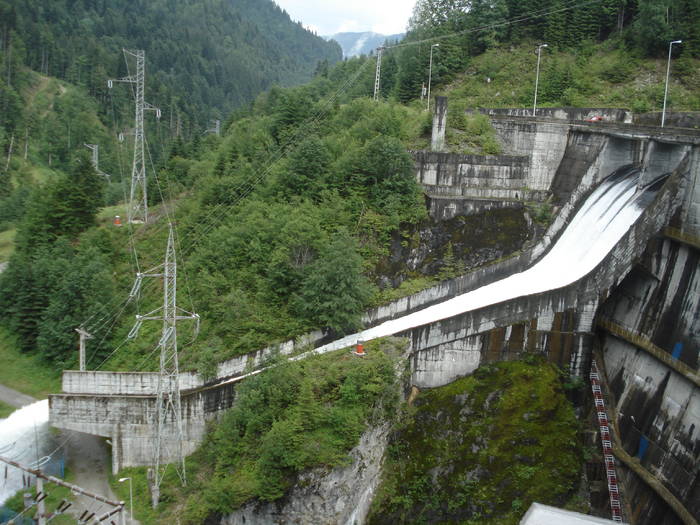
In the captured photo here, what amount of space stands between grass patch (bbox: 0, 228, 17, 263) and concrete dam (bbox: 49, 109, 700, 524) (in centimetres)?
2489

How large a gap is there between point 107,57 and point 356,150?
76742mm

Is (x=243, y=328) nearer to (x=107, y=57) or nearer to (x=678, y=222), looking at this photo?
(x=678, y=222)

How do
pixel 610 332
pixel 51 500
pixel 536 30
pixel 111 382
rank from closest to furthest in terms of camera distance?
pixel 51 500 → pixel 610 332 → pixel 111 382 → pixel 536 30

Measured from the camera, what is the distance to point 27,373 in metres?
31.3

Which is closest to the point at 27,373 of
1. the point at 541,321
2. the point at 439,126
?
the point at 439,126

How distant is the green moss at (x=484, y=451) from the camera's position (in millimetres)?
20594

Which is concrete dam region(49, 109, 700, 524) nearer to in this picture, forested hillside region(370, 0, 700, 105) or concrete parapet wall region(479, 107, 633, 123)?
concrete parapet wall region(479, 107, 633, 123)

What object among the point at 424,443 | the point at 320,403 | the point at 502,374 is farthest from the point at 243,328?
the point at 502,374

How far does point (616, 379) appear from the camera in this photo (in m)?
22.6

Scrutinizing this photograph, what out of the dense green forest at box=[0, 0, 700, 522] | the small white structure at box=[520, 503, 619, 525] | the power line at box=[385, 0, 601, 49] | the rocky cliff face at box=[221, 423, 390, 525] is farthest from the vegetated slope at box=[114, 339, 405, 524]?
the power line at box=[385, 0, 601, 49]

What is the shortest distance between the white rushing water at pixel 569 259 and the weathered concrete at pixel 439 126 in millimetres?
7860

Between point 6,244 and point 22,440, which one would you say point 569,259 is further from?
point 6,244

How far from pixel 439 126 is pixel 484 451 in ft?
56.2

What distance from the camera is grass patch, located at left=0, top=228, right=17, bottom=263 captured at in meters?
44.0
